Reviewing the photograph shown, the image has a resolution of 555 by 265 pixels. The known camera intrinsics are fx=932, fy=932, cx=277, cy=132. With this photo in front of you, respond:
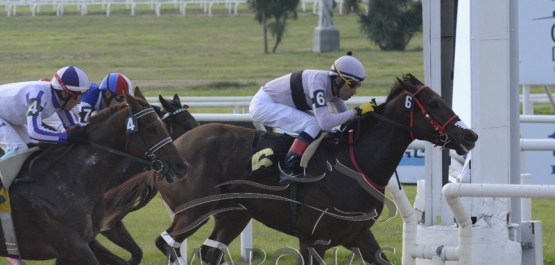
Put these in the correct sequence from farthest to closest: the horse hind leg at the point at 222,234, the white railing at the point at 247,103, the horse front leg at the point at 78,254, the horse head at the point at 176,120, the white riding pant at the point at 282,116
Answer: the white railing at the point at 247,103
the horse head at the point at 176,120
the horse hind leg at the point at 222,234
the white riding pant at the point at 282,116
the horse front leg at the point at 78,254

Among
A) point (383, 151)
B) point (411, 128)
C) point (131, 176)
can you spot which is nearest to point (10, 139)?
point (131, 176)

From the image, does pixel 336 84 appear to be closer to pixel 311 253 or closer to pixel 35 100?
pixel 311 253

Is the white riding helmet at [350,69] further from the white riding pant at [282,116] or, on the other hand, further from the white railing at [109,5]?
the white railing at [109,5]

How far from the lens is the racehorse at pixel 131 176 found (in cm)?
614

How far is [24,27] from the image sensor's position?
3297 centimetres

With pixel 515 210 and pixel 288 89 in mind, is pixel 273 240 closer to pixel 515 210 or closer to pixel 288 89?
pixel 288 89

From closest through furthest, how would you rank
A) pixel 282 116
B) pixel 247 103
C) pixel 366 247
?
pixel 366 247 → pixel 282 116 → pixel 247 103

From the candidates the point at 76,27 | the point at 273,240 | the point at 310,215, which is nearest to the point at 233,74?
the point at 76,27

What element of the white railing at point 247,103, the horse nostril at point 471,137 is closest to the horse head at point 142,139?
the horse nostril at point 471,137

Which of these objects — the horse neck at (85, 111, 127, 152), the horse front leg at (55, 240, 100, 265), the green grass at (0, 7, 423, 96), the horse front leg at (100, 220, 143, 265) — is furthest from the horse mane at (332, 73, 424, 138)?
the green grass at (0, 7, 423, 96)

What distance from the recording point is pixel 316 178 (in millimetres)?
5633

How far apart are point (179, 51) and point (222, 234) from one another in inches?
937

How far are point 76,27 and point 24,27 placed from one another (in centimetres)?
182

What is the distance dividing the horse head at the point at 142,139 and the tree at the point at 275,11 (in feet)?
70.7
